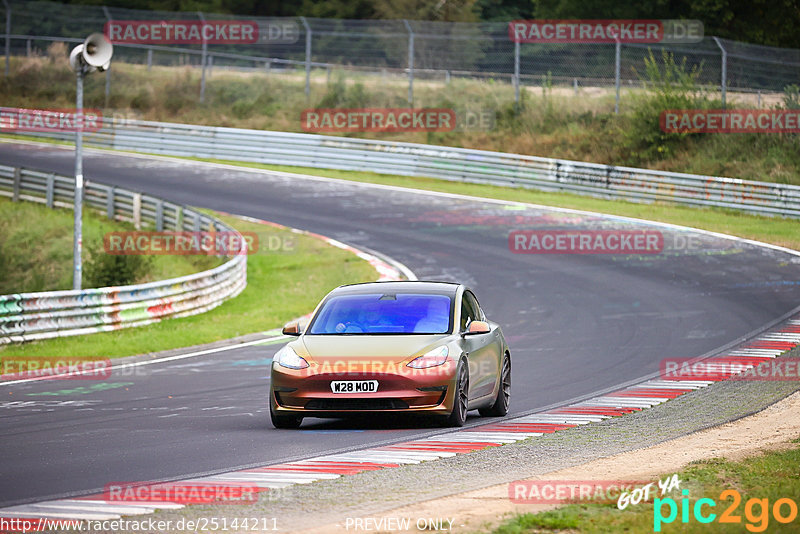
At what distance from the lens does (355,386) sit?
36.2 ft

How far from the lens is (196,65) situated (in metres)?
52.5

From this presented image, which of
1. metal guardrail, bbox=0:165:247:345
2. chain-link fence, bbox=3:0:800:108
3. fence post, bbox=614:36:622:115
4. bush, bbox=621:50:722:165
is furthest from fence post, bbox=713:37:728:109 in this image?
metal guardrail, bbox=0:165:247:345

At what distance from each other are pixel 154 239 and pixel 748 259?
1525cm

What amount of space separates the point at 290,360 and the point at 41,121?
128 feet

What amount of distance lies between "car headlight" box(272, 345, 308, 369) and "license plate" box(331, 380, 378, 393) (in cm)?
38

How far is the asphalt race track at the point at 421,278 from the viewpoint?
1022cm

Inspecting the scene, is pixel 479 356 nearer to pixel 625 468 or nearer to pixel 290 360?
pixel 290 360

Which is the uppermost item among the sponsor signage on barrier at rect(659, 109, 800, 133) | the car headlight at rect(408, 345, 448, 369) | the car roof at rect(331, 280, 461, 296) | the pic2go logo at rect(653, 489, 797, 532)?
the sponsor signage on barrier at rect(659, 109, 800, 133)

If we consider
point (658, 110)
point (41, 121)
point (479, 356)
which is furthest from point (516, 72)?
point (479, 356)

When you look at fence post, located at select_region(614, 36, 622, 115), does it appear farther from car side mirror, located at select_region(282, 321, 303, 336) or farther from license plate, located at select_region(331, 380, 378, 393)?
license plate, located at select_region(331, 380, 378, 393)

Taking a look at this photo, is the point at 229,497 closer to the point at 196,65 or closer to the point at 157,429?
the point at 157,429

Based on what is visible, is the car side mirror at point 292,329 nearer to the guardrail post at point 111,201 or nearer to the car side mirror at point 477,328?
the car side mirror at point 477,328

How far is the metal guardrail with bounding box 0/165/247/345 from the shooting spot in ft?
60.6

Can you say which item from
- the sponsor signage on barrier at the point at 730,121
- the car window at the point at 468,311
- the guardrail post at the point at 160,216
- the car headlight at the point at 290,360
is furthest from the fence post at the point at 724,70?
the car headlight at the point at 290,360
